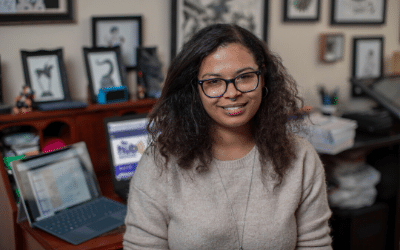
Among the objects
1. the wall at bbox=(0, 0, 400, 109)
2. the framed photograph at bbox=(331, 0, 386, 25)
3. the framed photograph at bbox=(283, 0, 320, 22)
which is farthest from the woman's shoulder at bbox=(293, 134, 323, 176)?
the framed photograph at bbox=(331, 0, 386, 25)

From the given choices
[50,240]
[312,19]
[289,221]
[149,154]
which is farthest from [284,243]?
[312,19]

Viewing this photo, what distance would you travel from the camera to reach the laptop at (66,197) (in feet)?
4.43

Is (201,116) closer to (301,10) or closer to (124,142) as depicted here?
(124,142)

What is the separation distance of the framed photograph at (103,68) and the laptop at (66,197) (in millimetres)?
389

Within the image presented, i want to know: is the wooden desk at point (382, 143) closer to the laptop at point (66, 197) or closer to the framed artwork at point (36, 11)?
the laptop at point (66, 197)

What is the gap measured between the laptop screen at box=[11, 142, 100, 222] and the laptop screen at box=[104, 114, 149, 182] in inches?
5.4

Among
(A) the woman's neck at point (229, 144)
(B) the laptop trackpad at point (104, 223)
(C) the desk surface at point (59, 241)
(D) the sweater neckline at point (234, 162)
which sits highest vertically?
(A) the woman's neck at point (229, 144)

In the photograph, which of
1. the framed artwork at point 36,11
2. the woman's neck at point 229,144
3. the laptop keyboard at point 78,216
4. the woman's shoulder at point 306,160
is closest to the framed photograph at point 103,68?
the framed artwork at point 36,11

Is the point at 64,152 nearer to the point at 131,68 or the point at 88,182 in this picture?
the point at 88,182

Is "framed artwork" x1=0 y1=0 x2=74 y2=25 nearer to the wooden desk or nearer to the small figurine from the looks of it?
the small figurine

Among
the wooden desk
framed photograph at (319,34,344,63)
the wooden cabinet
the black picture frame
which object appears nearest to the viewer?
the wooden cabinet

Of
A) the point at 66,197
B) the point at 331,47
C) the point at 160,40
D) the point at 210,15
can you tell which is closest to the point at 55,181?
the point at 66,197

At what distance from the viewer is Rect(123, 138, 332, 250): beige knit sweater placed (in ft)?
3.71

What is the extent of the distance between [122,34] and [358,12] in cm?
182
